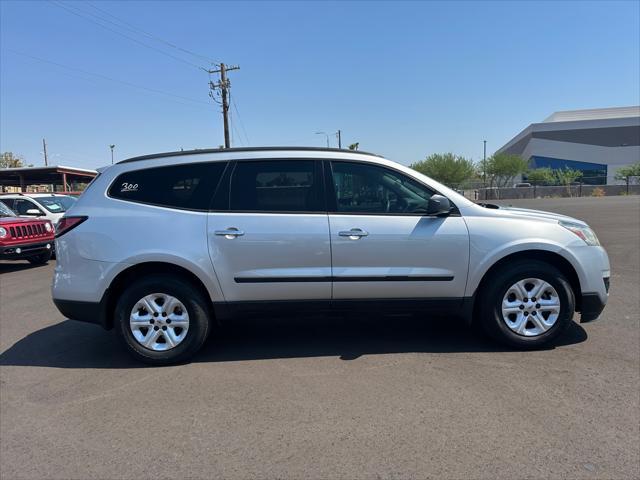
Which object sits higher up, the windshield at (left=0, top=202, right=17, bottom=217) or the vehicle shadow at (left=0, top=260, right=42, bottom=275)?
the windshield at (left=0, top=202, right=17, bottom=217)

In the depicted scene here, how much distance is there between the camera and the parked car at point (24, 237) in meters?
9.80

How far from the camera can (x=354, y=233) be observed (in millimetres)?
4199

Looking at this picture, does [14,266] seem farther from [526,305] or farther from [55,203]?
[526,305]

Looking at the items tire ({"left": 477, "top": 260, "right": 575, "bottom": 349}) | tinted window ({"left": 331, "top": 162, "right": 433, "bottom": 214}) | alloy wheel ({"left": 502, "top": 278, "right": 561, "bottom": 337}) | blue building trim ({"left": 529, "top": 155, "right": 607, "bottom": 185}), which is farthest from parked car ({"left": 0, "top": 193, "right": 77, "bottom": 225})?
blue building trim ({"left": 529, "top": 155, "right": 607, "bottom": 185})

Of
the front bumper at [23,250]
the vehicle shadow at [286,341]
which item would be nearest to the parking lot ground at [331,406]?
the vehicle shadow at [286,341]

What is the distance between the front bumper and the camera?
385 inches

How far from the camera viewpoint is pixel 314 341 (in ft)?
15.8

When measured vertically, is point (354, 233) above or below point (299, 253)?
above

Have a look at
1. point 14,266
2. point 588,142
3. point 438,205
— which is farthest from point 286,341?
point 588,142

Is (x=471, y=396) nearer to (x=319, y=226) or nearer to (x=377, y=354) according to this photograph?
(x=377, y=354)

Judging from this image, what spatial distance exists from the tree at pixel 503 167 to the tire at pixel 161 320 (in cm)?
7064

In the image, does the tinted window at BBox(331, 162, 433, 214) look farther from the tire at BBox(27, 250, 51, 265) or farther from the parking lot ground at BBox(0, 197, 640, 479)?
the tire at BBox(27, 250, 51, 265)

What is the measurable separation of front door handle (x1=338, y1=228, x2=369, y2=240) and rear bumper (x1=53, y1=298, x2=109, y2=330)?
92.6 inches

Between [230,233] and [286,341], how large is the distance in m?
1.40
